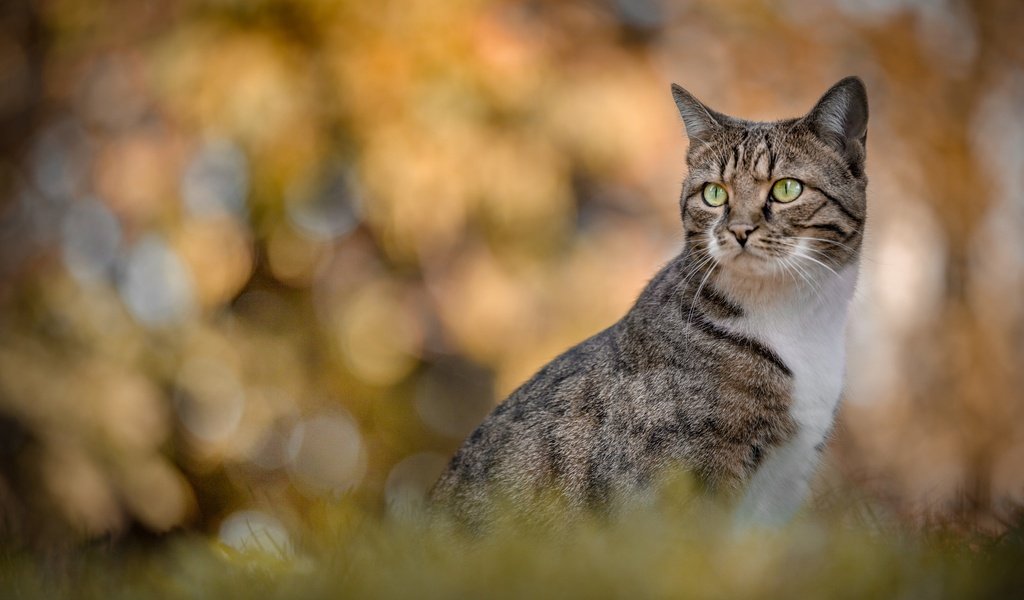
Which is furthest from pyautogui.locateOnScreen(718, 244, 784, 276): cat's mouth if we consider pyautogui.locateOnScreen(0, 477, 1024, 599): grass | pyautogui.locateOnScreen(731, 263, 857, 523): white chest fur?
pyautogui.locateOnScreen(0, 477, 1024, 599): grass

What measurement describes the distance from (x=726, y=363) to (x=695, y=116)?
35.7 inches

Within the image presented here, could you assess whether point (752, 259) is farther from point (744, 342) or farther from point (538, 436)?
point (538, 436)

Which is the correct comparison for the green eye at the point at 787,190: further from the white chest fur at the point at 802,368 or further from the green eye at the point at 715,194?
the white chest fur at the point at 802,368

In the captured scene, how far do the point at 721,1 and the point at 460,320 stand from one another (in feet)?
8.59

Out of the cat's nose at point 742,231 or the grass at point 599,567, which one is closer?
the grass at point 599,567

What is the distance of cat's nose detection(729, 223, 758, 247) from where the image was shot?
2.67 metres

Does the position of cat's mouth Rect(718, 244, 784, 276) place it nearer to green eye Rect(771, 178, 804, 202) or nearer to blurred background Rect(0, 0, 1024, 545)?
green eye Rect(771, 178, 804, 202)

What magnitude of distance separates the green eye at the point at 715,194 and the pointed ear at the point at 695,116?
0.26 m

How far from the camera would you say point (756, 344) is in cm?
267

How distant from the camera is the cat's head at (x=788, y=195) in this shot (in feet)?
8.82

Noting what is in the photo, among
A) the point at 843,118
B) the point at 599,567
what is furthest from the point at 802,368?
the point at 599,567

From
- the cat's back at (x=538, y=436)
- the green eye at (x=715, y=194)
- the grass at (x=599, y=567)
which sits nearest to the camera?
the grass at (x=599, y=567)

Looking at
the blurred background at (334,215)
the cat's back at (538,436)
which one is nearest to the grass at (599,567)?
the cat's back at (538,436)

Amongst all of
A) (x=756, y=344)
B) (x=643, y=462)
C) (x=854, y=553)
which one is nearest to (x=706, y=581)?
(x=854, y=553)
